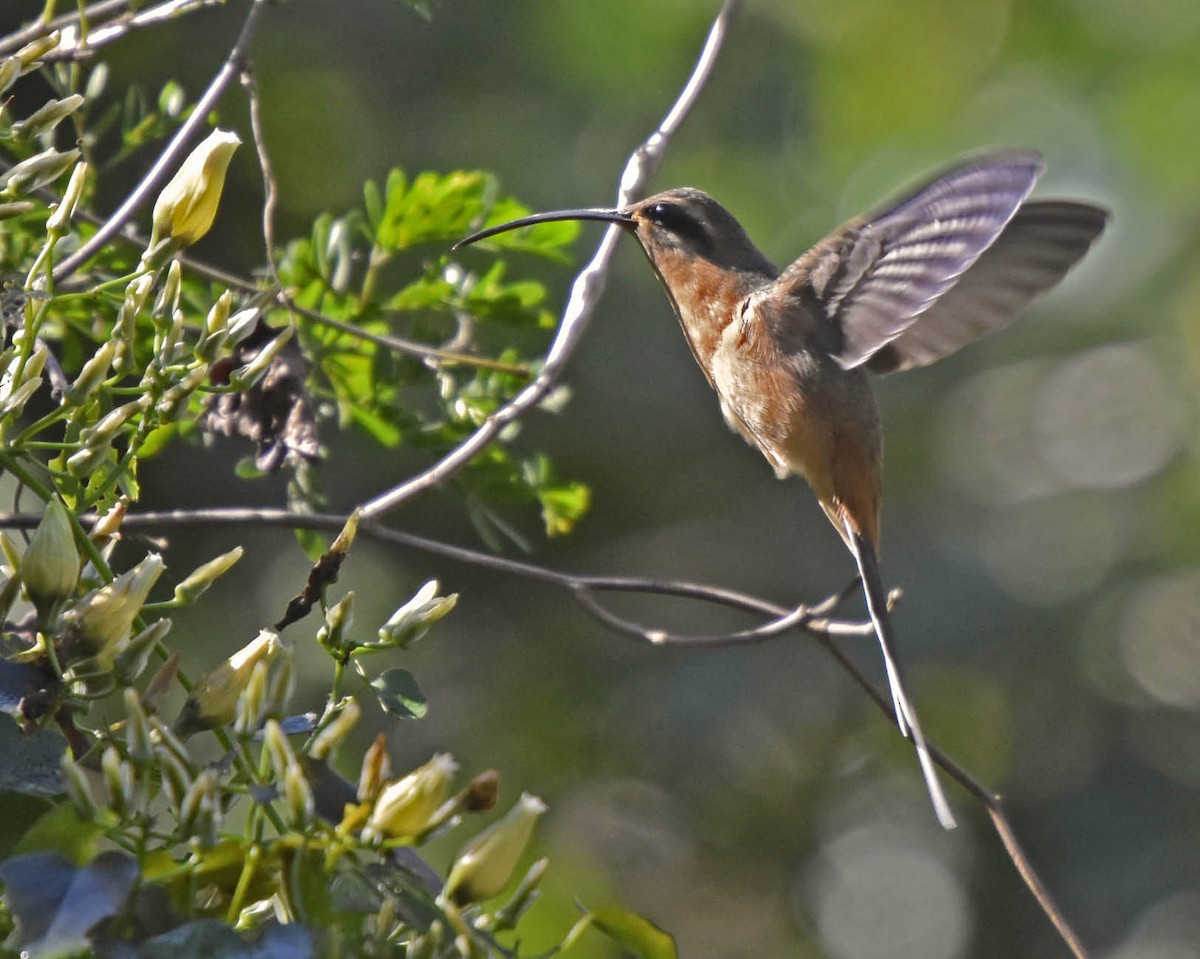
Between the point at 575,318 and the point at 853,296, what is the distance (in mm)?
769

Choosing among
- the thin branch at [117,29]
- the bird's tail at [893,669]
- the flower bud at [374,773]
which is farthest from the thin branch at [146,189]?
the bird's tail at [893,669]

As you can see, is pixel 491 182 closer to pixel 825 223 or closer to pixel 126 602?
pixel 126 602

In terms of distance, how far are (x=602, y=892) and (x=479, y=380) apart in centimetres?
296

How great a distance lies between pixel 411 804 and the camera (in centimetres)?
112

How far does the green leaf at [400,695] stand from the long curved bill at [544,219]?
88 cm

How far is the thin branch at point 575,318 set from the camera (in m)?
1.87

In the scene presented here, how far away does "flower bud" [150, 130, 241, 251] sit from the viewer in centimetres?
143

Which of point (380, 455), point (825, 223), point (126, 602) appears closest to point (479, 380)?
point (126, 602)

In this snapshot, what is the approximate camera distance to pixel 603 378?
5777 mm

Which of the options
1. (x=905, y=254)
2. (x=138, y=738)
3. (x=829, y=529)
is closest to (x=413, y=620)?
(x=138, y=738)

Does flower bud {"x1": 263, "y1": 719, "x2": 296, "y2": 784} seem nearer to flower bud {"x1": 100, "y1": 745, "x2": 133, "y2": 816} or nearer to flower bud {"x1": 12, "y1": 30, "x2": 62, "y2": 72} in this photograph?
flower bud {"x1": 100, "y1": 745, "x2": 133, "y2": 816}

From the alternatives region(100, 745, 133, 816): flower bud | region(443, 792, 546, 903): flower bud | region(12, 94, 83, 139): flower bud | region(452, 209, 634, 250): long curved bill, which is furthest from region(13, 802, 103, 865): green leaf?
region(452, 209, 634, 250): long curved bill

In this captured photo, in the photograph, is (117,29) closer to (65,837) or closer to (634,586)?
(634,586)

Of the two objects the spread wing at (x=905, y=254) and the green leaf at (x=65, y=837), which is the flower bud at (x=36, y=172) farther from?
the spread wing at (x=905, y=254)
